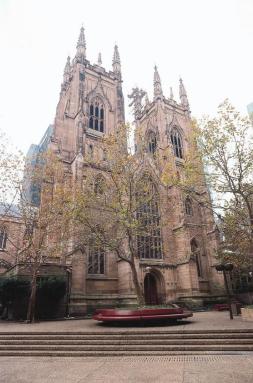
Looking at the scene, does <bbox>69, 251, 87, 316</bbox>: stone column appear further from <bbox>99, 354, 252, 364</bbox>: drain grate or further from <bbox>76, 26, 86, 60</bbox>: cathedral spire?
<bbox>76, 26, 86, 60</bbox>: cathedral spire

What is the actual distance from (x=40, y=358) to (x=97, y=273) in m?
14.5

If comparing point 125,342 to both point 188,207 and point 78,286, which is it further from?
point 188,207

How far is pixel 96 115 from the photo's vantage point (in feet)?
105

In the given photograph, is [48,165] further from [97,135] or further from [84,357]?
[84,357]

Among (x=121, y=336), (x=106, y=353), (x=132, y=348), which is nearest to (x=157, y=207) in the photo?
(x=121, y=336)

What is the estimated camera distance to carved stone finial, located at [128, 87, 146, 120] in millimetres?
41456

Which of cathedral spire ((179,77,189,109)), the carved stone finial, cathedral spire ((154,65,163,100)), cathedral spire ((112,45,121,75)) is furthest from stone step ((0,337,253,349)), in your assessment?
cathedral spire ((179,77,189,109))

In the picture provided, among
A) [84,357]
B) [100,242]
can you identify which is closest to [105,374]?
[84,357]

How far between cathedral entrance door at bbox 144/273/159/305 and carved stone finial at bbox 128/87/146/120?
25.4 metres

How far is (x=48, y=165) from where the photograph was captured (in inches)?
737

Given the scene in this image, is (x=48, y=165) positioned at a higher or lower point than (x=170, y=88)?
lower

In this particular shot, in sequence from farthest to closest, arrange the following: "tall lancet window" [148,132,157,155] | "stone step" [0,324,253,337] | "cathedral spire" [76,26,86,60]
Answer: "tall lancet window" [148,132,157,155], "cathedral spire" [76,26,86,60], "stone step" [0,324,253,337]

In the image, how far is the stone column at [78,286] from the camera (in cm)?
1866

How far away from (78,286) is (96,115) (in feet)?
68.2
